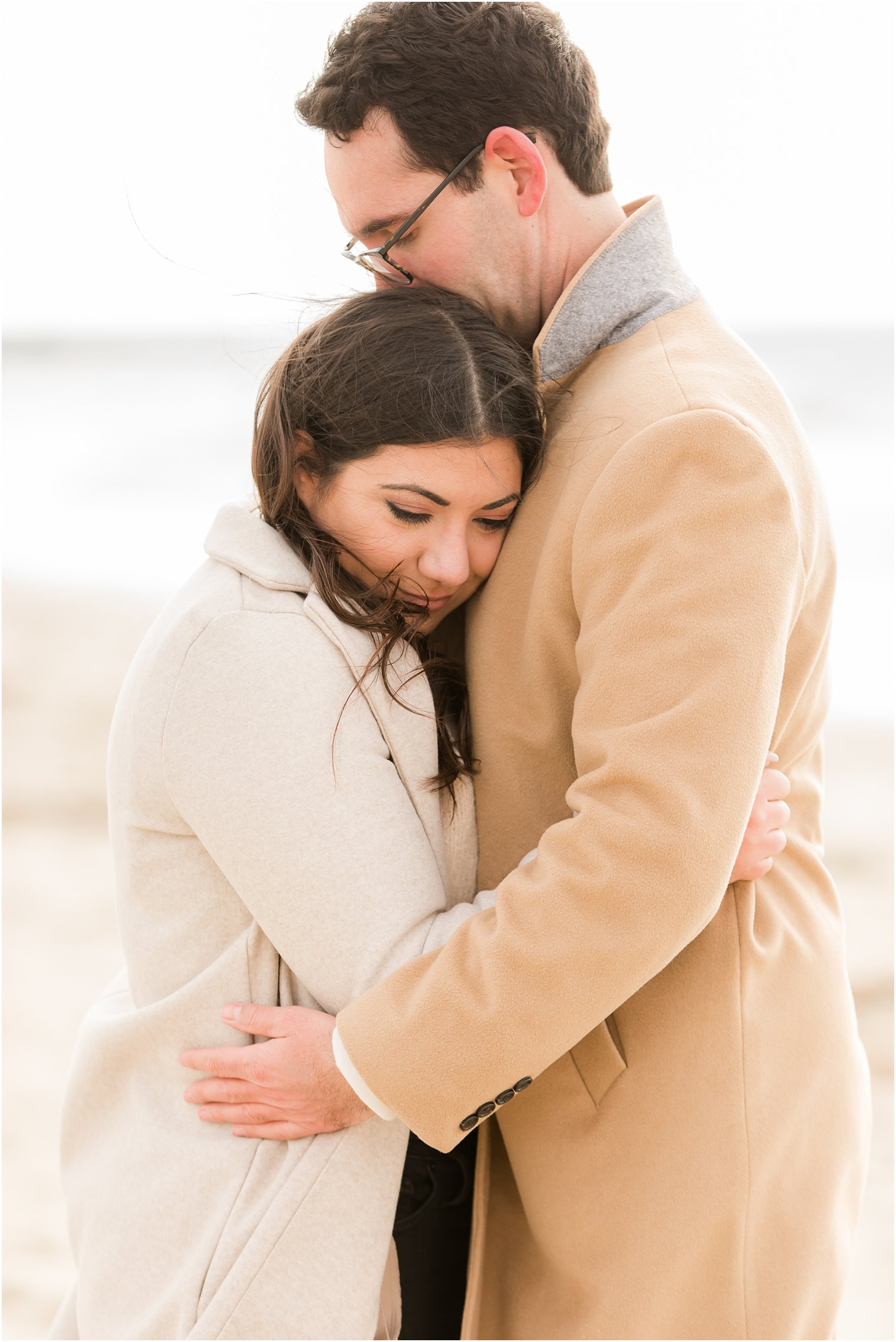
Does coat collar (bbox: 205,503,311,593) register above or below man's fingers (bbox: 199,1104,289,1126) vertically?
above

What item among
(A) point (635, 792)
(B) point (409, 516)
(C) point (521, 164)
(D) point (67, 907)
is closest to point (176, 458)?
(D) point (67, 907)

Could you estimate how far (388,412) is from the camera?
1458mm

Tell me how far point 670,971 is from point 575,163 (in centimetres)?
117

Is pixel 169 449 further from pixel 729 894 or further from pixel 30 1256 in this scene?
pixel 729 894

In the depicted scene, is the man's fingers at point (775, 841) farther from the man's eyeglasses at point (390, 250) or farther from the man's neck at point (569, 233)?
the man's eyeglasses at point (390, 250)

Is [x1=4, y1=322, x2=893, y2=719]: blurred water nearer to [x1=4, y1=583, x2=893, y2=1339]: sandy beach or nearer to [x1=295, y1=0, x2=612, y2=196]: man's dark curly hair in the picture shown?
[x1=4, y1=583, x2=893, y2=1339]: sandy beach

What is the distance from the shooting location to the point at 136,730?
138cm

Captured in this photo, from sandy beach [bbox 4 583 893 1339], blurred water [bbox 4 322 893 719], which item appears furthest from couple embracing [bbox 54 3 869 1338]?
blurred water [bbox 4 322 893 719]

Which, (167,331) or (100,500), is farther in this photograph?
(167,331)

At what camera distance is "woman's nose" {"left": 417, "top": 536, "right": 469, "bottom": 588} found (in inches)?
58.8

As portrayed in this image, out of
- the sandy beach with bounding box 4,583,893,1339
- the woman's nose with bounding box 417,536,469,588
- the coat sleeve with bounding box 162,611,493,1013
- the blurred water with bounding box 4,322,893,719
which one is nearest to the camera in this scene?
the coat sleeve with bounding box 162,611,493,1013

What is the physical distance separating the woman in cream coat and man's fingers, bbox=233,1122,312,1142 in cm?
1

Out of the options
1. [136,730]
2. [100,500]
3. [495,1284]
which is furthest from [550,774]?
[100,500]

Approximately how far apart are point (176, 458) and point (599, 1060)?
11.4 metres
